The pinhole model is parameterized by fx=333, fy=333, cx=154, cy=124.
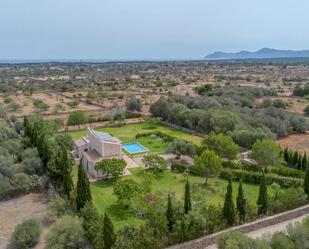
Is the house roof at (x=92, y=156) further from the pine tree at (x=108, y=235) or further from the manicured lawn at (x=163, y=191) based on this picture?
the pine tree at (x=108, y=235)

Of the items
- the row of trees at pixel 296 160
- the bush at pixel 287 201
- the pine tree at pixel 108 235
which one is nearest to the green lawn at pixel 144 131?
the row of trees at pixel 296 160

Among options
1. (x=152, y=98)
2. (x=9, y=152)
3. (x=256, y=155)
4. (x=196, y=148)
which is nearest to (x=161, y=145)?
(x=196, y=148)

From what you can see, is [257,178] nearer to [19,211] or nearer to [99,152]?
[99,152]

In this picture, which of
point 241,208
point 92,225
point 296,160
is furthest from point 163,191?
point 296,160

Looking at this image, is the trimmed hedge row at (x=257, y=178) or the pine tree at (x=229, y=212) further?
the trimmed hedge row at (x=257, y=178)

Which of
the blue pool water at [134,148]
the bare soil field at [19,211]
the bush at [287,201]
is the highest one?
the bush at [287,201]

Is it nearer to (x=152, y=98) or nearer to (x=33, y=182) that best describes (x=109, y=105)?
(x=152, y=98)
